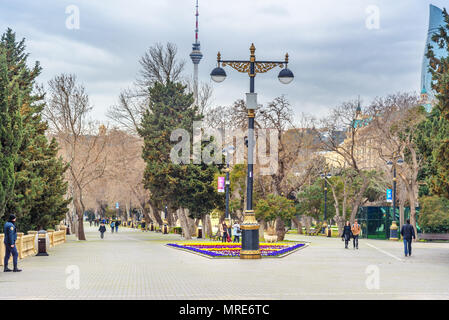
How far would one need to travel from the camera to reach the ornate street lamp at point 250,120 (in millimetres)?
25250

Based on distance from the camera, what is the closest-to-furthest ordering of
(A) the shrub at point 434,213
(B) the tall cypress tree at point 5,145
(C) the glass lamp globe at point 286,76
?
(B) the tall cypress tree at point 5,145 < (C) the glass lamp globe at point 286,76 < (A) the shrub at point 434,213

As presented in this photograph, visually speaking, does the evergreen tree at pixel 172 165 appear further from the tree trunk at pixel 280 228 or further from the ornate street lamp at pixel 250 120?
the ornate street lamp at pixel 250 120

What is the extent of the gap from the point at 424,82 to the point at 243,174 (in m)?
149

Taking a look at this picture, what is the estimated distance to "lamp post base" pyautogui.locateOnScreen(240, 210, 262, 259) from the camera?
25203 mm

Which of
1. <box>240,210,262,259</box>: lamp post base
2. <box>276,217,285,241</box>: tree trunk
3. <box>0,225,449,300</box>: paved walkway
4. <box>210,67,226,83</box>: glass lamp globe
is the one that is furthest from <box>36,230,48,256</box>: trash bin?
<box>276,217,285,241</box>: tree trunk

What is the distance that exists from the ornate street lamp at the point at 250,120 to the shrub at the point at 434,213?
33.4m

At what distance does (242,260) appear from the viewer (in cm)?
2512

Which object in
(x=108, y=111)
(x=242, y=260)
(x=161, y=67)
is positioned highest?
(x=161, y=67)

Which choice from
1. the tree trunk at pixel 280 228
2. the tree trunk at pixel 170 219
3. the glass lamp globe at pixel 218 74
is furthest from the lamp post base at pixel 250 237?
the tree trunk at pixel 170 219

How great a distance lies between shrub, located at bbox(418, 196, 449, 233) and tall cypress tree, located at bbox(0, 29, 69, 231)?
28.9 metres

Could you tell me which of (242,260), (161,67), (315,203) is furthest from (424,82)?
(242,260)

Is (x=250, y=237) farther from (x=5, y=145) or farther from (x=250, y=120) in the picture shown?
(x=5, y=145)

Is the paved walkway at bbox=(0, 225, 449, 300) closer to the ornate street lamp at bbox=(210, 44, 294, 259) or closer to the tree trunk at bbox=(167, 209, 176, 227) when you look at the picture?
the ornate street lamp at bbox=(210, 44, 294, 259)
